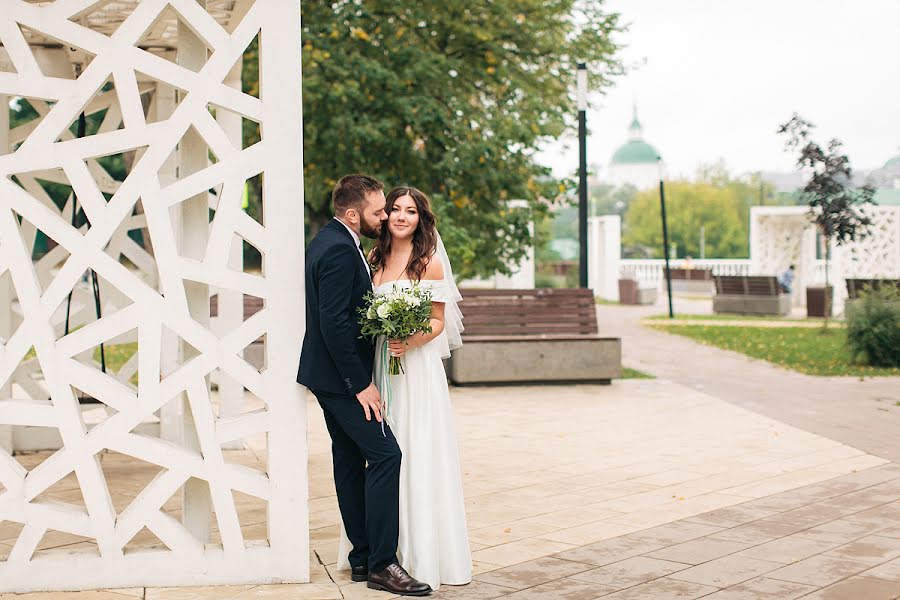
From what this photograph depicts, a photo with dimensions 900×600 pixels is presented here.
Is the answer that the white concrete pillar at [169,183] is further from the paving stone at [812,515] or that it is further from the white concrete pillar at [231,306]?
the paving stone at [812,515]

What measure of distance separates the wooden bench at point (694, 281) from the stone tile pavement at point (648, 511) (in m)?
36.8

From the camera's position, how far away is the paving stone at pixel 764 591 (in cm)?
553

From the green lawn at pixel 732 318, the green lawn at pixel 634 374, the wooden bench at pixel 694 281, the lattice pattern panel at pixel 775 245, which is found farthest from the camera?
the wooden bench at pixel 694 281

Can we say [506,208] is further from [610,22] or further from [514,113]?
[610,22]

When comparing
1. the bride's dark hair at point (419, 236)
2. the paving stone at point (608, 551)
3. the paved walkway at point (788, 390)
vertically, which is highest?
the bride's dark hair at point (419, 236)

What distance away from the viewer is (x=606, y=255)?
4088 cm

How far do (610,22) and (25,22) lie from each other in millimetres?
15908

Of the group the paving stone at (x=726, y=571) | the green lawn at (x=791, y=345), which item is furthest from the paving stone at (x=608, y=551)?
the green lawn at (x=791, y=345)

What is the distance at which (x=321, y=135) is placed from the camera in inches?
659

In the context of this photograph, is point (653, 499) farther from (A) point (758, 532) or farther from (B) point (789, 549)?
(B) point (789, 549)

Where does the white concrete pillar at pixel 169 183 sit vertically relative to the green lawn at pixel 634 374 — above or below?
above

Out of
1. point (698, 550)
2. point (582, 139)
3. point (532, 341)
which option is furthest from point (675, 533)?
point (582, 139)

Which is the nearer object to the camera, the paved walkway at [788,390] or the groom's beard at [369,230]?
the groom's beard at [369,230]

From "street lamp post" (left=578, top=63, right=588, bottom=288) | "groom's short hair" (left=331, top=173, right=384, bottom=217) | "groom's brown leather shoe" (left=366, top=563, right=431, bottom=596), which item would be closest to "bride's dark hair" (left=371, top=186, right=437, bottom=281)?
"groom's short hair" (left=331, top=173, right=384, bottom=217)
